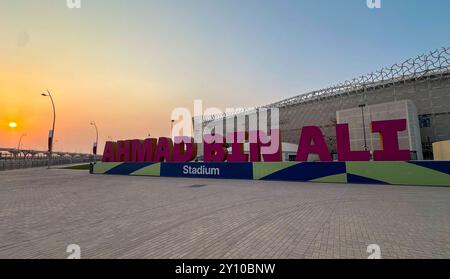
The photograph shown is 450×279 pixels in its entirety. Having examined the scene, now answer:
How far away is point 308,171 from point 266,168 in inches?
117

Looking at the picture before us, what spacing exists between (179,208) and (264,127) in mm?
65668

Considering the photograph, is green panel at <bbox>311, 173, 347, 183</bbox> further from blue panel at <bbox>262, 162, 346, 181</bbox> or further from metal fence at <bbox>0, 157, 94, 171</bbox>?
metal fence at <bbox>0, 157, 94, 171</bbox>

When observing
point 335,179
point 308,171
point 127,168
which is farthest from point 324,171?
point 127,168

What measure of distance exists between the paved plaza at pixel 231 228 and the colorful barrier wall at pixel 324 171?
15.1 feet

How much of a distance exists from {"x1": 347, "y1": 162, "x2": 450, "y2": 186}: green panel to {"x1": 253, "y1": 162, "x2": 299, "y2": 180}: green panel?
4.20 m

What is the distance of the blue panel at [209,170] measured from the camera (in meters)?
18.1

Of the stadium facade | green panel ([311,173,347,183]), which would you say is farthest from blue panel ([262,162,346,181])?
the stadium facade

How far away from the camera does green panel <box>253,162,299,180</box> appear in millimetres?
16506

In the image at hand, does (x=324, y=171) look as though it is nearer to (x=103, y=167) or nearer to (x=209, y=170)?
(x=209, y=170)

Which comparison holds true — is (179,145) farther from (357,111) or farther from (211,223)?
(357,111)

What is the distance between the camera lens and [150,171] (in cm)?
2277

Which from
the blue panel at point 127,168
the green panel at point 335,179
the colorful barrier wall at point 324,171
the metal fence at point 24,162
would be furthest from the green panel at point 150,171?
the metal fence at point 24,162

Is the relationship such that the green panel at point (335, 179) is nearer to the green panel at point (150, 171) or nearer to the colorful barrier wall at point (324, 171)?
the colorful barrier wall at point (324, 171)

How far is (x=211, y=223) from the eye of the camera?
591 centimetres
